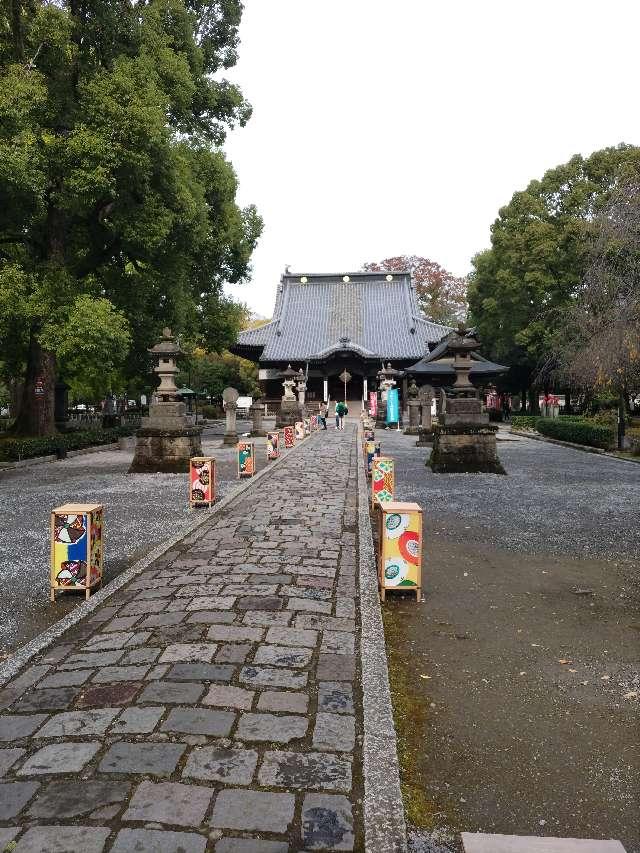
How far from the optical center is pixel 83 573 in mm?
5383

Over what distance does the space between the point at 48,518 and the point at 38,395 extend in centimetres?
1242

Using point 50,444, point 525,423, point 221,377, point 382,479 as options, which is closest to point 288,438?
point 50,444

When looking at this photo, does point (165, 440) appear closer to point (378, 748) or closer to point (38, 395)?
point (38, 395)

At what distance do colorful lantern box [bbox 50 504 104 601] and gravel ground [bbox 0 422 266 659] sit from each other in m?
0.19

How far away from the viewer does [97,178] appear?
14.9m

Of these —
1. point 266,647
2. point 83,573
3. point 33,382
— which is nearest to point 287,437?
point 33,382

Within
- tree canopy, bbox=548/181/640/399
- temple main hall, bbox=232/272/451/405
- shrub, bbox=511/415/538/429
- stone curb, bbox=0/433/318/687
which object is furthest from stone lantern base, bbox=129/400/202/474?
temple main hall, bbox=232/272/451/405

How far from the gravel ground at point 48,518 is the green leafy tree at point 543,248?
77.8 ft

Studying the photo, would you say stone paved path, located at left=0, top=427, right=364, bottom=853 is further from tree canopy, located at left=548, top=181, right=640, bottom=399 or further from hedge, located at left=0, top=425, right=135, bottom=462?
hedge, located at left=0, top=425, right=135, bottom=462

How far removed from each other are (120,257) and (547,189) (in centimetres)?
2477

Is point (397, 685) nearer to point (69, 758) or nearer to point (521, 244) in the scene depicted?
point (69, 758)

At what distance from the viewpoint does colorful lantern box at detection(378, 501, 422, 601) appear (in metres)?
5.33

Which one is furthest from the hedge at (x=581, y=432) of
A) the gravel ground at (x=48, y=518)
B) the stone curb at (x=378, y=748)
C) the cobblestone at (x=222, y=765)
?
the cobblestone at (x=222, y=765)

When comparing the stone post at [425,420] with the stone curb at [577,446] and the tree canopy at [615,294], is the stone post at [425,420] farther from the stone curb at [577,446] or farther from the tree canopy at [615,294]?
the tree canopy at [615,294]
